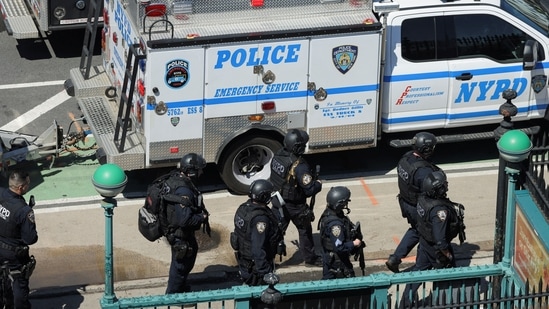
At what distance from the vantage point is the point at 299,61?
13539 mm

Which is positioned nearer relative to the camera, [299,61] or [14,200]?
[14,200]

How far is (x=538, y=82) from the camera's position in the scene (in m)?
14.5

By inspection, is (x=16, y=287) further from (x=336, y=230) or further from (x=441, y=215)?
(x=441, y=215)

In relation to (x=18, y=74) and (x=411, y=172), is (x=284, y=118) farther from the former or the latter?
(x=18, y=74)

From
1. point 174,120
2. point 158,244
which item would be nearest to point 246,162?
point 174,120

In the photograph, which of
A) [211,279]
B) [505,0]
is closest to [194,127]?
[211,279]

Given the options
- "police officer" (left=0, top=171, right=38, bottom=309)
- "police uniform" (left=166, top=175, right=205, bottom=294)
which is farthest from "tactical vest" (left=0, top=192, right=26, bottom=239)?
"police uniform" (left=166, top=175, right=205, bottom=294)

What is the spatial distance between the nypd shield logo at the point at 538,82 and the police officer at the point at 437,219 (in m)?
3.63

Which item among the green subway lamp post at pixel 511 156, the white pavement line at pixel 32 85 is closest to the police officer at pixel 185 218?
the green subway lamp post at pixel 511 156

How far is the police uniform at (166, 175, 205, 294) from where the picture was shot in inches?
443

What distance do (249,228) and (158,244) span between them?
2.35 metres

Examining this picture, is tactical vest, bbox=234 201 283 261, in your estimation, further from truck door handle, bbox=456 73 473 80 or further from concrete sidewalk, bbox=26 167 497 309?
truck door handle, bbox=456 73 473 80

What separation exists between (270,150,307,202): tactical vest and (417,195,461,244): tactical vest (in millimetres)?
1424

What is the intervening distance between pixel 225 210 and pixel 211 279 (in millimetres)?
1569
